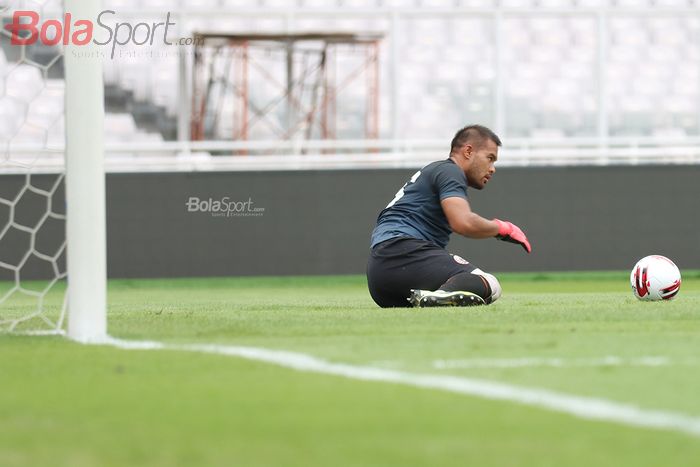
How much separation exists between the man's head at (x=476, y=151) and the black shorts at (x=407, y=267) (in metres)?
0.51

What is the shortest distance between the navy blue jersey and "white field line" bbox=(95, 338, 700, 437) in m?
2.86

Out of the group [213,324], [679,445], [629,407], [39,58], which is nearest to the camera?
[679,445]

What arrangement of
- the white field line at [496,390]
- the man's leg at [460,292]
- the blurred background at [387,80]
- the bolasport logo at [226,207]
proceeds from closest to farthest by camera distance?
the white field line at [496,390] < the man's leg at [460,292] < the bolasport logo at [226,207] < the blurred background at [387,80]

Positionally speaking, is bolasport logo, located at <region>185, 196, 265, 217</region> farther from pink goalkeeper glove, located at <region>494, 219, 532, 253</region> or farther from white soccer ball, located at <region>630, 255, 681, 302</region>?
pink goalkeeper glove, located at <region>494, 219, 532, 253</region>

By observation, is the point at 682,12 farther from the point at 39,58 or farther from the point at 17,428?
the point at 17,428

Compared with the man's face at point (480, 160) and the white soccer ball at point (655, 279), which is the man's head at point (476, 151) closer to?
the man's face at point (480, 160)

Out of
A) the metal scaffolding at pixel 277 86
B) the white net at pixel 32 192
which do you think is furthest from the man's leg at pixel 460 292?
the metal scaffolding at pixel 277 86

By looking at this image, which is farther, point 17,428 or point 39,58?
point 39,58

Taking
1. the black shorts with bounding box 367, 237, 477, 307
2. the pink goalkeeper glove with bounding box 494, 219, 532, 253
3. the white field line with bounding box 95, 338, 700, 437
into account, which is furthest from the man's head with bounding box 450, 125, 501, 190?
the white field line with bounding box 95, 338, 700, 437

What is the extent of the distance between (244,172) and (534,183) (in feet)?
12.0

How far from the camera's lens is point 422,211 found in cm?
752

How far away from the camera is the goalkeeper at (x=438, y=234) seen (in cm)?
716

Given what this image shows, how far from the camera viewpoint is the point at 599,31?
838 inches

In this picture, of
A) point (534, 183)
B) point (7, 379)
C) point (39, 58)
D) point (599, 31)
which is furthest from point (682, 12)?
point (7, 379)
